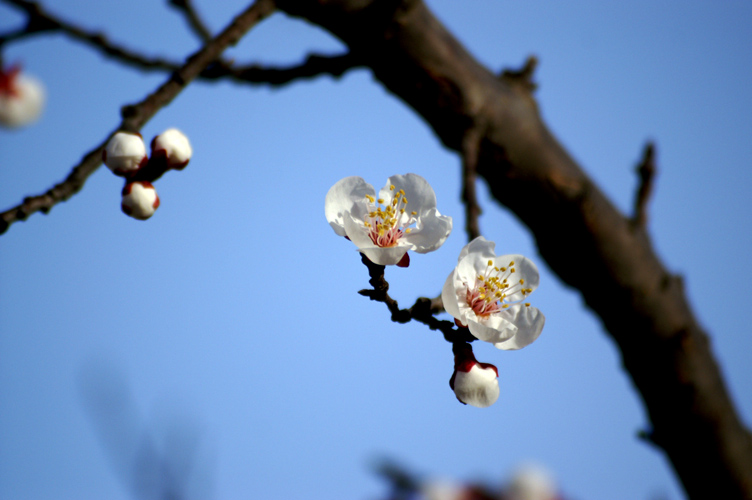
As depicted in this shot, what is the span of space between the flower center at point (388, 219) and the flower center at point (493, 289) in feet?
0.54

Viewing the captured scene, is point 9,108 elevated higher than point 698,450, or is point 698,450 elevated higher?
point 9,108

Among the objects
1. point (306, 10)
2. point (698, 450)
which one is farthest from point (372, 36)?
point (698, 450)

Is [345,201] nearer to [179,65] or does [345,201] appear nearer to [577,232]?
[577,232]

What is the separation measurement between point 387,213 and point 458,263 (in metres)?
0.21

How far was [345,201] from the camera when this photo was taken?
3.23 feet

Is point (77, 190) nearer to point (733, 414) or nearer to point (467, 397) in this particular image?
point (467, 397)

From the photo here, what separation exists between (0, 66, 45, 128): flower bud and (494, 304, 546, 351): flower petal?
127 inches

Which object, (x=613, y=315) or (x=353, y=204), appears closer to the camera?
(x=353, y=204)

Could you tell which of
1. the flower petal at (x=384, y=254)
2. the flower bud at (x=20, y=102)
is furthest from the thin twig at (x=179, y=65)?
the flower bud at (x=20, y=102)

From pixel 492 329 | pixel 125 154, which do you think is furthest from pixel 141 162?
pixel 492 329

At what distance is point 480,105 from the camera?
3.63ft

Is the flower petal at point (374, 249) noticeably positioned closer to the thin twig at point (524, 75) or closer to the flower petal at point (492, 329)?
the flower petal at point (492, 329)

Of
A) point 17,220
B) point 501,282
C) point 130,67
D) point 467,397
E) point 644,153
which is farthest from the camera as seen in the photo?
point 130,67

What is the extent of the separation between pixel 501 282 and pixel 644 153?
0.44m
